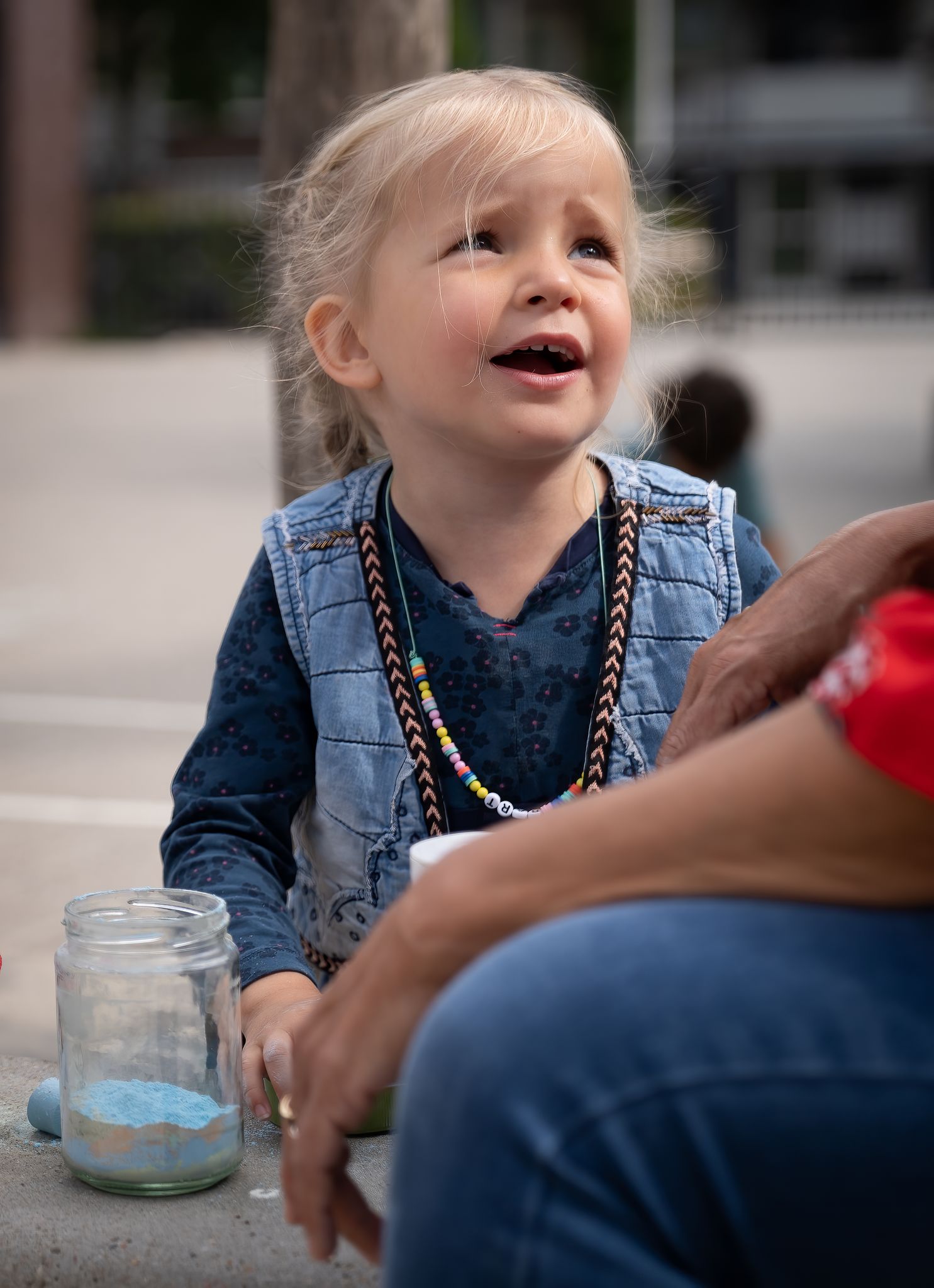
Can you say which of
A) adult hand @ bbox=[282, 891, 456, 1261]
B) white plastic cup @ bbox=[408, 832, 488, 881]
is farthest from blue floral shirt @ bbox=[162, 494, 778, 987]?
adult hand @ bbox=[282, 891, 456, 1261]

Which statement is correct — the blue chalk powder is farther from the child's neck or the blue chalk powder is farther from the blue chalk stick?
the child's neck

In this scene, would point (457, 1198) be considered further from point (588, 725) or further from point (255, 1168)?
point (588, 725)

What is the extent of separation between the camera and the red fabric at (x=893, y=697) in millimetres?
985

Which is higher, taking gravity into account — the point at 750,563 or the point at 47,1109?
the point at 750,563

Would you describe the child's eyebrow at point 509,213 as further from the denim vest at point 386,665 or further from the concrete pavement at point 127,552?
the concrete pavement at point 127,552

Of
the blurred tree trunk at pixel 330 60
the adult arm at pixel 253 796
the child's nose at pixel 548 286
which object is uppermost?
the blurred tree trunk at pixel 330 60

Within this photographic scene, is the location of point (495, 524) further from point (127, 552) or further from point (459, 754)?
point (127, 552)

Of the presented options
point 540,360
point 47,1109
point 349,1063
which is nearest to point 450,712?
point 540,360

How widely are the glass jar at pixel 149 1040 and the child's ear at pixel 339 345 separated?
2.37ft

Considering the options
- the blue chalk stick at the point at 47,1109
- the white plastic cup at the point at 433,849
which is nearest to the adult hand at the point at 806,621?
the white plastic cup at the point at 433,849

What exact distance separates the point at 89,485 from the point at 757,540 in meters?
8.72

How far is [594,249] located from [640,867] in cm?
110

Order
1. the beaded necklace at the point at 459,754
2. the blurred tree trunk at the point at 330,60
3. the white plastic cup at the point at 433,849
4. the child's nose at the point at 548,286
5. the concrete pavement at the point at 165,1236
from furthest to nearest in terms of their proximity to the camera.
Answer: the blurred tree trunk at the point at 330,60 → the beaded necklace at the point at 459,754 → the child's nose at the point at 548,286 → the concrete pavement at the point at 165,1236 → the white plastic cup at the point at 433,849

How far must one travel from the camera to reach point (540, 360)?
1939mm
